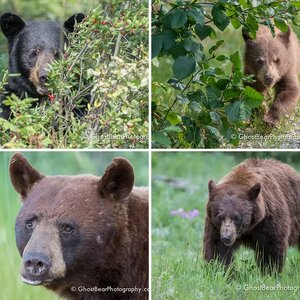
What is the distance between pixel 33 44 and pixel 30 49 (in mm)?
35

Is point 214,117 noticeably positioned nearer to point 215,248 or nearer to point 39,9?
point 215,248

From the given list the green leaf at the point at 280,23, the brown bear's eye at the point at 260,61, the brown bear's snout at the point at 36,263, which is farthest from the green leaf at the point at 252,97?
the brown bear's snout at the point at 36,263

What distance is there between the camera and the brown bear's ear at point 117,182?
158 inches

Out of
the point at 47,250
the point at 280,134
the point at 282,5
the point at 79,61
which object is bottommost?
the point at 47,250

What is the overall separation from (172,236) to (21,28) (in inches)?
64.9

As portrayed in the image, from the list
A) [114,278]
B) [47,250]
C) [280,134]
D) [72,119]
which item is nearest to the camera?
[47,250]

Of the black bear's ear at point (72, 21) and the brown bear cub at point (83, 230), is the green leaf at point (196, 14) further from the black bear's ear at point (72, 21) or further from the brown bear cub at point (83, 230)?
the brown bear cub at point (83, 230)

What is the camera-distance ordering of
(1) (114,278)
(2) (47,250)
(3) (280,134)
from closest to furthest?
(2) (47,250) → (1) (114,278) → (3) (280,134)

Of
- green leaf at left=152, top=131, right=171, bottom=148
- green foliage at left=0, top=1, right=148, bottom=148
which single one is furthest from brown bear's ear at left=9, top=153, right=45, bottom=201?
green leaf at left=152, top=131, right=171, bottom=148

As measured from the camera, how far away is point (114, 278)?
4.06 metres

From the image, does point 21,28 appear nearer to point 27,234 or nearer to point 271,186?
point 27,234

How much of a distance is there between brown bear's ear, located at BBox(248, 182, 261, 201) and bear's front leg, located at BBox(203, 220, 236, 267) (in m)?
0.28

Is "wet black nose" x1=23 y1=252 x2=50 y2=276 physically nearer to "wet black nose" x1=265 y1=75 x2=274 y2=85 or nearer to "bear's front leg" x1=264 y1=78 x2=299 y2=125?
"bear's front leg" x1=264 y1=78 x2=299 y2=125

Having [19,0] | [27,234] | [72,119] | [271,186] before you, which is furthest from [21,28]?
[271,186]
